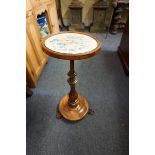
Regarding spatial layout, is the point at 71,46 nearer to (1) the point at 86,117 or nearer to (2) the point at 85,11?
(1) the point at 86,117

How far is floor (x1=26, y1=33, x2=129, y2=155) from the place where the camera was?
3.91 feet

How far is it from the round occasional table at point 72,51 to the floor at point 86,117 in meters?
0.08

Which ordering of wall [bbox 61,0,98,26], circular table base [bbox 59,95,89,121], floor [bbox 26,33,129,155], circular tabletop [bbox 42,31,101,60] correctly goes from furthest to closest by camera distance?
1. wall [bbox 61,0,98,26]
2. circular table base [bbox 59,95,89,121]
3. floor [bbox 26,33,129,155]
4. circular tabletop [bbox 42,31,101,60]

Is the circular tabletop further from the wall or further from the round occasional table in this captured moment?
the wall

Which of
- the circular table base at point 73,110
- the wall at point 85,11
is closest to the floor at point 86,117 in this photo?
the circular table base at point 73,110

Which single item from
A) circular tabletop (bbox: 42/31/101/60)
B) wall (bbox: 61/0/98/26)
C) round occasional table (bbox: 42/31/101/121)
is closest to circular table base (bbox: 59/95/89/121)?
round occasional table (bbox: 42/31/101/121)

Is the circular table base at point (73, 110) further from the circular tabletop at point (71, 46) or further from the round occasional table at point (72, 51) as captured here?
the circular tabletop at point (71, 46)

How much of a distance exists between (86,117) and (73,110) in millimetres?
143

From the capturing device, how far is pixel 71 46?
3.35 ft

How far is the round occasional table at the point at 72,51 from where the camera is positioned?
3.12ft

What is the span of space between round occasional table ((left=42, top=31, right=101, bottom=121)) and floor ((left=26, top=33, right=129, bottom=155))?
0.27 ft

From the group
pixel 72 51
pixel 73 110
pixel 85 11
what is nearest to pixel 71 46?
pixel 72 51

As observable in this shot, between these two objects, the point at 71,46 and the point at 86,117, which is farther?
the point at 86,117
